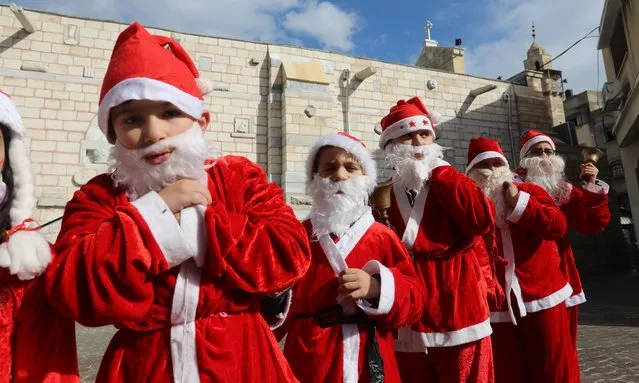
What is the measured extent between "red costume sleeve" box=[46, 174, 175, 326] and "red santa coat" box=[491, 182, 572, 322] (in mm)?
2448

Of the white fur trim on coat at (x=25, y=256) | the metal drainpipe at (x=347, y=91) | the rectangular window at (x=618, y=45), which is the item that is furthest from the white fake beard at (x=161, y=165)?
the rectangular window at (x=618, y=45)

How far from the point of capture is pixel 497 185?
3.32 m

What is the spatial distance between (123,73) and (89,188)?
0.37 meters

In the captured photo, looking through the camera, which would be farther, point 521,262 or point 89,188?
point 521,262

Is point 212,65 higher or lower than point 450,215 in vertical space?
higher

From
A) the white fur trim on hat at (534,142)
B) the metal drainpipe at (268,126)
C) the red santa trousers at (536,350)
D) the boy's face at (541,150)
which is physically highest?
the metal drainpipe at (268,126)

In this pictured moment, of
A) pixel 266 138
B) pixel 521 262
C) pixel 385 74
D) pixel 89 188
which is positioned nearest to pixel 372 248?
pixel 89 188

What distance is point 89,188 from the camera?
51.8 inches

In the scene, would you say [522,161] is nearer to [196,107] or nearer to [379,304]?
[379,304]

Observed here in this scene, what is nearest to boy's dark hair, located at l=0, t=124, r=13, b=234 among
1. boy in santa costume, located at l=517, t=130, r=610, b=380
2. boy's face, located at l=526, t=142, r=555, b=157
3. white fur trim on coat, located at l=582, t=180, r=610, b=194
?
boy in santa costume, located at l=517, t=130, r=610, b=380

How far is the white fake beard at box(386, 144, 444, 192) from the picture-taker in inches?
100

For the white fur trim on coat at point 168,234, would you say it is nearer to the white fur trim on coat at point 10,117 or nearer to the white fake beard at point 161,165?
the white fake beard at point 161,165

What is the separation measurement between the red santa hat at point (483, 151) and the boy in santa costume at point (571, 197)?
78 cm

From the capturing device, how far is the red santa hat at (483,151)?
3.47 m
